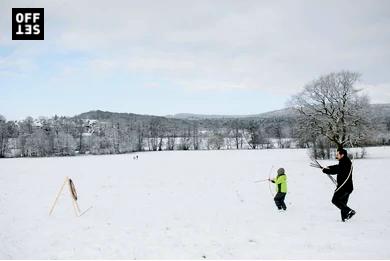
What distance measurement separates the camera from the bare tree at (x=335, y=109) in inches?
2079

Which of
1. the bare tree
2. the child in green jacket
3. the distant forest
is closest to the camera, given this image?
the child in green jacket

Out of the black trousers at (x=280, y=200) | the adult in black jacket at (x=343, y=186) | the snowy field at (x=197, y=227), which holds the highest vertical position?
the adult in black jacket at (x=343, y=186)

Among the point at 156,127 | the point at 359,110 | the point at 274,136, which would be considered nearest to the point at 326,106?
the point at 359,110

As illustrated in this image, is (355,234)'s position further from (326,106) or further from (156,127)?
(156,127)

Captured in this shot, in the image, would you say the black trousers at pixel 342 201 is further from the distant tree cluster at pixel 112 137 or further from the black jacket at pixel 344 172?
the distant tree cluster at pixel 112 137

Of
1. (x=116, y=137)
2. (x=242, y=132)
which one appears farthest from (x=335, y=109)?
(x=242, y=132)

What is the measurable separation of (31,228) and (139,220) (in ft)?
11.5

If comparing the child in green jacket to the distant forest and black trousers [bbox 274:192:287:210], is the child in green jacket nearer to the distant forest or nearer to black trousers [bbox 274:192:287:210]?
black trousers [bbox 274:192:287:210]

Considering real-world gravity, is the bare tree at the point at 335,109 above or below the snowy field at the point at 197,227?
above

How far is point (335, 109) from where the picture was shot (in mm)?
54969

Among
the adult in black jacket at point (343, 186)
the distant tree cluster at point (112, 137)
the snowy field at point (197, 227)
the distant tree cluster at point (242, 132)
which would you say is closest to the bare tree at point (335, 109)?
the distant tree cluster at point (242, 132)

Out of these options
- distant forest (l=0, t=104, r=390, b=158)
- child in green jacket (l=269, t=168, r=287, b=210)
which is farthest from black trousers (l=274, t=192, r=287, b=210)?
distant forest (l=0, t=104, r=390, b=158)

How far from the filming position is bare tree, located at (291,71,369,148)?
52.8m

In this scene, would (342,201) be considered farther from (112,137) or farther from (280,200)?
(112,137)
